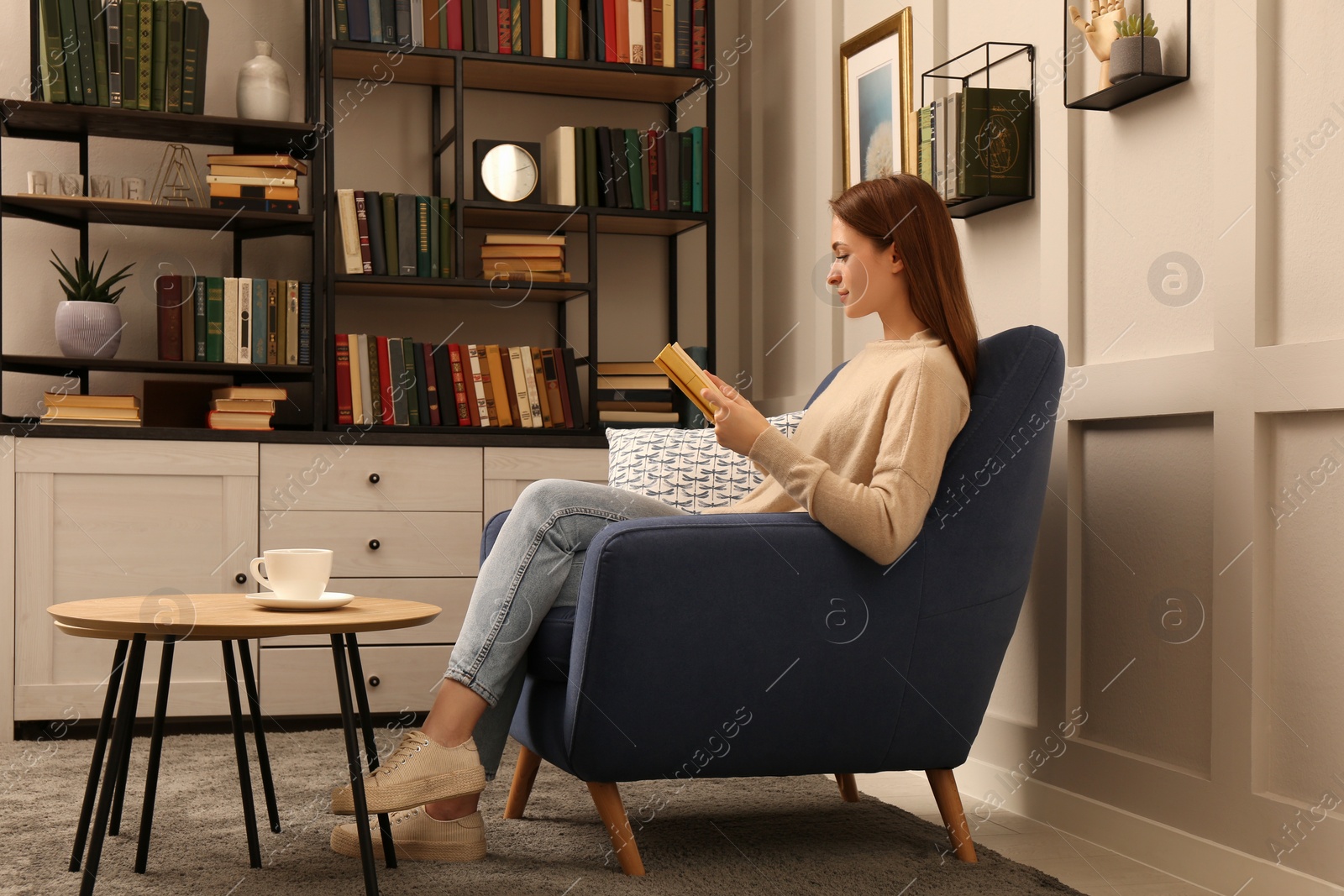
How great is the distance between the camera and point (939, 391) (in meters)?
1.72

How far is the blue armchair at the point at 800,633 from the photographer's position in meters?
1.64

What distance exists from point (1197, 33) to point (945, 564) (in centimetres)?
88

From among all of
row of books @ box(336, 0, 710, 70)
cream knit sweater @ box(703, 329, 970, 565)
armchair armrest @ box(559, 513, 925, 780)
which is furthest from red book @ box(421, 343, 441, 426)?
armchair armrest @ box(559, 513, 925, 780)

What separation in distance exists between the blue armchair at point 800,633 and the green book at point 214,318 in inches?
64.5

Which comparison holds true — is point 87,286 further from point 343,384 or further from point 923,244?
point 923,244

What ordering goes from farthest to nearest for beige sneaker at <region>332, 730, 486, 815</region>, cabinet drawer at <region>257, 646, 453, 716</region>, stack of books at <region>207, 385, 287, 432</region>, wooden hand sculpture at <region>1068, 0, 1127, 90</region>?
stack of books at <region>207, 385, 287, 432</region> < cabinet drawer at <region>257, 646, 453, 716</region> < wooden hand sculpture at <region>1068, 0, 1127, 90</region> < beige sneaker at <region>332, 730, 486, 815</region>

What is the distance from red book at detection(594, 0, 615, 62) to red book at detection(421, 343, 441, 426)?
925 millimetres

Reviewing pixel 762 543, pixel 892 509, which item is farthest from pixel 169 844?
pixel 892 509

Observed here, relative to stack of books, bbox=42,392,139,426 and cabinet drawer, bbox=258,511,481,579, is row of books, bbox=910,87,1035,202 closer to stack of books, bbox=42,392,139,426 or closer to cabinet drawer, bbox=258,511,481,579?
cabinet drawer, bbox=258,511,481,579

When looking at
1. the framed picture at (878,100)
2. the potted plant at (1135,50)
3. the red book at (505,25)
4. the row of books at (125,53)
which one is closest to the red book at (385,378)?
the row of books at (125,53)

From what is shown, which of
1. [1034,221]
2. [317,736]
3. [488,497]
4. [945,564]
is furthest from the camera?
[488,497]

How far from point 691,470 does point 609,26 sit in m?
1.56

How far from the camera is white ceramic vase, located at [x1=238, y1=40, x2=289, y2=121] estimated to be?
3.14 metres

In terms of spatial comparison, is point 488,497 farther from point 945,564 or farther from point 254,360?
point 945,564
